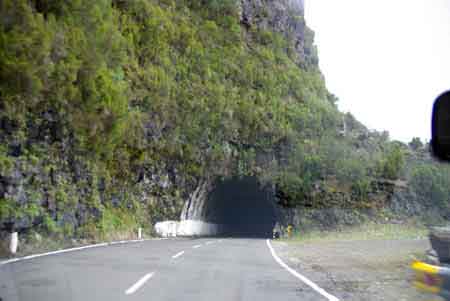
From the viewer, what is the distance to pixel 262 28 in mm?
44250

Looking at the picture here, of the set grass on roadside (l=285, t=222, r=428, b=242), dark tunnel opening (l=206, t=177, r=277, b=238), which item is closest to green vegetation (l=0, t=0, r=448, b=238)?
grass on roadside (l=285, t=222, r=428, b=242)

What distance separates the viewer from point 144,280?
8.96 meters

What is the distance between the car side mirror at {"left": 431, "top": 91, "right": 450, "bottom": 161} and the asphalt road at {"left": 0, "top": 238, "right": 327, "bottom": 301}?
181 inches

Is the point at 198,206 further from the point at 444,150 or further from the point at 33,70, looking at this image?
the point at 444,150

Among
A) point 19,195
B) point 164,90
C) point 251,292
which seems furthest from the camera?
point 164,90

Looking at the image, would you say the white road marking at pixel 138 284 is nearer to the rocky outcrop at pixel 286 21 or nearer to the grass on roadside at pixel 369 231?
the grass on roadside at pixel 369 231

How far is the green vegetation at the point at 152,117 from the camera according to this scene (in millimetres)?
16266

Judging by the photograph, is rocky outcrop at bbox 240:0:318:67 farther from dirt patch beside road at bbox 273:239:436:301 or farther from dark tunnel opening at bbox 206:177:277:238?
dirt patch beside road at bbox 273:239:436:301

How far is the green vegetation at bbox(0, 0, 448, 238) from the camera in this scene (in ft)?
53.4

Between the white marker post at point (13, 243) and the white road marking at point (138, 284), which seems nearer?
the white road marking at point (138, 284)

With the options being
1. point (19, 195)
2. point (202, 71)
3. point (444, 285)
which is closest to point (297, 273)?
point (444, 285)

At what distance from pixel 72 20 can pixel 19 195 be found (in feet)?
24.1

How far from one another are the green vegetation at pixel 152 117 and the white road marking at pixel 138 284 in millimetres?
6800

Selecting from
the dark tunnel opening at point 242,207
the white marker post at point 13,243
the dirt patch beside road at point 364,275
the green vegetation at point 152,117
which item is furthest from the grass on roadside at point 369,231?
the white marker post at point 13,243
